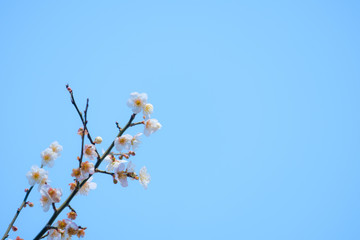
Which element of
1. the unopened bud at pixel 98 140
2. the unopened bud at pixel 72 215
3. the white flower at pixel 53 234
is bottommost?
the white flower at pixel 53 234

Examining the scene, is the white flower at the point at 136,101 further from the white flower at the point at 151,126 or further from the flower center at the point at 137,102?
the white flower at the point at 151,126

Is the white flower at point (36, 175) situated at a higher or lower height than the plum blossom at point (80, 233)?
higher

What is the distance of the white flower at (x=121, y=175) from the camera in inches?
115

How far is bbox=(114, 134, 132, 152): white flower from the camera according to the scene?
2.90 metres

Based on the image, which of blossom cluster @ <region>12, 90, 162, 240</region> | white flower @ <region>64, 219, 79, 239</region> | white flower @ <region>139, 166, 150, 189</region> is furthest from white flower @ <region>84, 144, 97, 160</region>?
Result: white flower @ <region>64, 219, 79, 239</region>

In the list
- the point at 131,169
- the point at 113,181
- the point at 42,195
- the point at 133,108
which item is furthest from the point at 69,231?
the point at 133,108

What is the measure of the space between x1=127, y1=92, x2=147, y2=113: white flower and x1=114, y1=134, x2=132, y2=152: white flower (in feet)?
1.01

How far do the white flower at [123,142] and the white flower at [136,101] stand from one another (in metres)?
0.31

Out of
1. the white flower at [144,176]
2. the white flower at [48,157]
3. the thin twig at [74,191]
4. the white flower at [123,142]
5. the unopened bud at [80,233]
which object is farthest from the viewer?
the white flower at [144,176]

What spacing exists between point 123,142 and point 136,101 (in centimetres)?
51

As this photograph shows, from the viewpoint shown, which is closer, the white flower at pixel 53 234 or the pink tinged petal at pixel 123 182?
the white flower at pixel 53 234

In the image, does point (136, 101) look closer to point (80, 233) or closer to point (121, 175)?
point (121, 175)

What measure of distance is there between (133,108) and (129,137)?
33 cm

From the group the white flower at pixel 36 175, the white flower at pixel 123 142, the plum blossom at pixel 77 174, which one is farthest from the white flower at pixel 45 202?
the white flower at pixel 123 142
